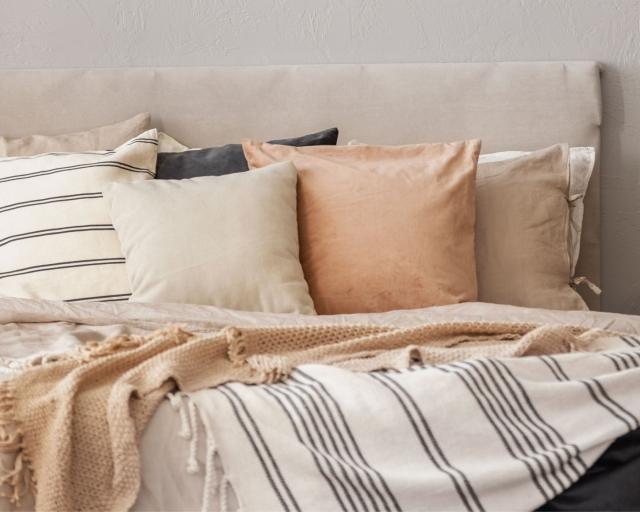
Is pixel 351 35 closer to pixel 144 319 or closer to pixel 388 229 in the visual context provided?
pixel 388 229

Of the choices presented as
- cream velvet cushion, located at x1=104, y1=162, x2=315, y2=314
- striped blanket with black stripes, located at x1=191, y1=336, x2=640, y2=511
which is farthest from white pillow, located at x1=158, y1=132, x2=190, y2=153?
striped blanket with black stripes, located at x1=191, y1=336, x2=640, y2=511

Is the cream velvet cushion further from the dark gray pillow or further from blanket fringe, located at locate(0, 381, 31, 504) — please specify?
blanket fringe, located at locate(0, 381, 31, 504)

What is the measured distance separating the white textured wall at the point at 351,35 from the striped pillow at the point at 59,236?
0.62m

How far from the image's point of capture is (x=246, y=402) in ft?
4.99

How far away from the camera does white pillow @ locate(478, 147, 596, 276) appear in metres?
2.69

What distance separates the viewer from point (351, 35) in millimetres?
2973

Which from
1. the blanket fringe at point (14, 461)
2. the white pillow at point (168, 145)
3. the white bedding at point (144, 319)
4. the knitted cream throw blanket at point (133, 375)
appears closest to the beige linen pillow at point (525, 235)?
the white bedding at point (144, 319)

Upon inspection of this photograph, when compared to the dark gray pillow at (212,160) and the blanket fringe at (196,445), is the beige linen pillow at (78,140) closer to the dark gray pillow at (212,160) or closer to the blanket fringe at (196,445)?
the dark gray pillow at (212,160)

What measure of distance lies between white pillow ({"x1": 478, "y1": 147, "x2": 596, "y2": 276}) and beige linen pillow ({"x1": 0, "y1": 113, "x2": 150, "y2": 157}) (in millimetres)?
979

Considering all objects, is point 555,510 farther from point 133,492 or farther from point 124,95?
point 124,95

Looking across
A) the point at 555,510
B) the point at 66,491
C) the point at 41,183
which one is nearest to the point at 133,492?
the point at 66,491

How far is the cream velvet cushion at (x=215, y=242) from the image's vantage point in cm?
224

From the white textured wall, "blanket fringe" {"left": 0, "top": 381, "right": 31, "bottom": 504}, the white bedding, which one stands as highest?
the white textured wall

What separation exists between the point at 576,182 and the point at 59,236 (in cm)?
135
